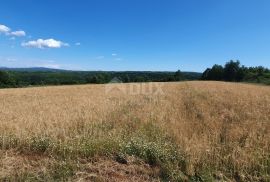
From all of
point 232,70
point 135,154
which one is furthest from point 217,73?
point 135,154

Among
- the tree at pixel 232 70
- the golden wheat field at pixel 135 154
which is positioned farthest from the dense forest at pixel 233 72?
the golden wheat field at pixel 135 154

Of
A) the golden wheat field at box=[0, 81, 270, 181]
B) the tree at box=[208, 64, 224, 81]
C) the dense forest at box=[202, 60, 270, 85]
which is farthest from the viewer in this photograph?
the tree at box=[208, 64, 224, 81]

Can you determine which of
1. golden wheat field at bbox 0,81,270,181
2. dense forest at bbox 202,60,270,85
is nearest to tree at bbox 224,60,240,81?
dense forest at bbox 202,60,270,85

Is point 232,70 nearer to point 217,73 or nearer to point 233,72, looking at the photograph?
point 233,72

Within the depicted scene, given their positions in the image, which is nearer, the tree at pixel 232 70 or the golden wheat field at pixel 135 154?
the golden wheat field at pixel 135 154

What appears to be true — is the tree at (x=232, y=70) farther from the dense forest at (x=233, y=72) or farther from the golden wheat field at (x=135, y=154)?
the golden wheat field at (x=135, y=154)

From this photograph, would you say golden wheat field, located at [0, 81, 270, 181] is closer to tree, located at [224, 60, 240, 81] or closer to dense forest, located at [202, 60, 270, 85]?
dense forest, located at [202, 60, 270, 85]

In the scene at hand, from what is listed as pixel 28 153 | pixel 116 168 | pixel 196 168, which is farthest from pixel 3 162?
pixel 196 168

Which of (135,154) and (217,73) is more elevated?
(217,73)

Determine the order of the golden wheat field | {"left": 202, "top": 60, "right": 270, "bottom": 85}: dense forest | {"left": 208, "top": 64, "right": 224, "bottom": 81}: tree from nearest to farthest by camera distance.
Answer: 1. the golden wheat field
2. {"left": 202, "top": 60, "right": 270, "bottom": 85}: dense forest
3. {"left": 208, "top": 64, "right": 224, "bottom": 81}: tree

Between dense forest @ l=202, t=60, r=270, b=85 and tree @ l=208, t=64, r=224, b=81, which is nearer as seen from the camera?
dense forest @ l=202, t=60, r=270, b=85

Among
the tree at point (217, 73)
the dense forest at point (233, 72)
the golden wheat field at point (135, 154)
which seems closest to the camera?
A: the golden wheat field at point (135, 154)

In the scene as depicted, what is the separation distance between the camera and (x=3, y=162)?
17.5ft

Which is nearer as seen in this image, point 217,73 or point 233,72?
point 233,72
